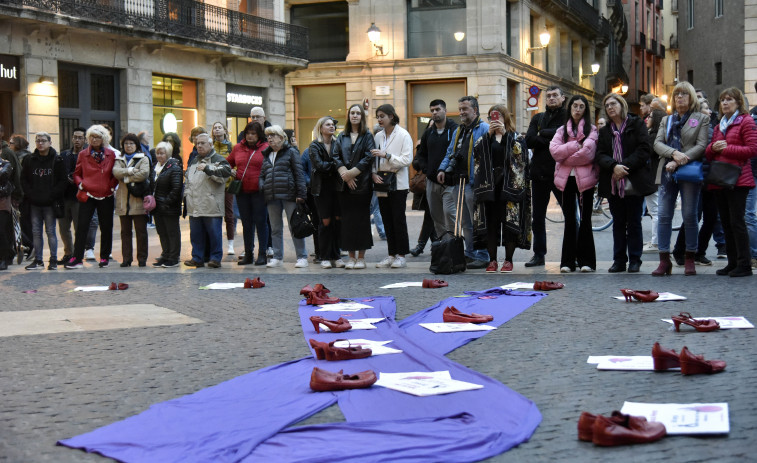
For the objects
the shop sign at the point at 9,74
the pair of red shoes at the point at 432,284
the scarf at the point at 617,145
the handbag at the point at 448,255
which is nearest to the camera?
the pair of red shoes at the point at 432,284

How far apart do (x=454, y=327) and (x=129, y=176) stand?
7314 mm

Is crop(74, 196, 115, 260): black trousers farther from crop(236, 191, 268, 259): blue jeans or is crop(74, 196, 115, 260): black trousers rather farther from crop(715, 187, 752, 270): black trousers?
crop(715, 187, 752, 270): black trousers

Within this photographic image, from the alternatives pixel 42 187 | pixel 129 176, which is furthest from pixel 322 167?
pixel 42 187

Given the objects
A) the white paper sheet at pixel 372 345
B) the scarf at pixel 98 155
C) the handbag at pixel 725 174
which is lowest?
the white paper sheet at pixel 372 345

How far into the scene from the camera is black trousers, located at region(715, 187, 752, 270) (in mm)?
10602

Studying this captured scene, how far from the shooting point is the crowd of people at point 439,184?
433 inches

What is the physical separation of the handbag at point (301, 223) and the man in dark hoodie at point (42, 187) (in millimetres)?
3528

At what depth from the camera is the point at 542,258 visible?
12469 mm

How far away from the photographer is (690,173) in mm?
10875

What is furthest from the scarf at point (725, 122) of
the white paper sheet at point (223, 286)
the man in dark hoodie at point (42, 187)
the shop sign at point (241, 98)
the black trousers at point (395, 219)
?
the shop sign at point (241, 98)

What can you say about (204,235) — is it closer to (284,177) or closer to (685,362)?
(284,177)

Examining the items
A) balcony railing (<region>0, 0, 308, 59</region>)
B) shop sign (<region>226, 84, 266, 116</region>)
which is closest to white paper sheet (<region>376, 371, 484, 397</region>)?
balcony railing (<region>0, 0, 308, 59</region>)

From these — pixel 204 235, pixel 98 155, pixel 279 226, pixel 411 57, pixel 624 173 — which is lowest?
pixel 204 235

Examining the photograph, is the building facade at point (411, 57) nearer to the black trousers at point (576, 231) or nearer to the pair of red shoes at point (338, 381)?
the black trousers at point (576, 231)
